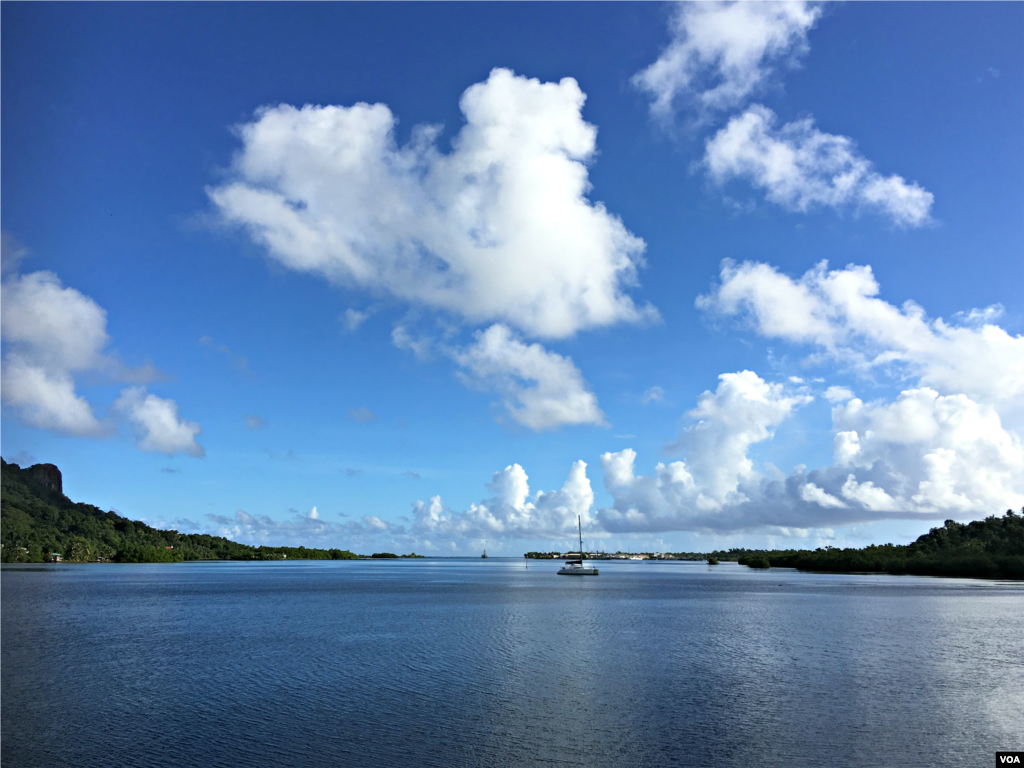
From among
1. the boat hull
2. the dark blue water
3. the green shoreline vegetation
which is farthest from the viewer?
the boat hull

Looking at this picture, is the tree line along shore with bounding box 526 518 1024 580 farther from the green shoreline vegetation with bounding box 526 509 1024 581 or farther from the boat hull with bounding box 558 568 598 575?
the boat hull with bounding box 558 568 598 575

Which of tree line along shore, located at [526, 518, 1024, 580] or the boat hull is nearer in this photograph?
tree line along shore, located at [526, 518, 1024, 580]

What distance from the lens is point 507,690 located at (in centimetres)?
3259

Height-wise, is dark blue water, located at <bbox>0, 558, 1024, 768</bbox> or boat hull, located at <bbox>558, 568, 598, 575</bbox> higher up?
dark blue water, located at <bbox>0, 558, 1024, 768</bbox>

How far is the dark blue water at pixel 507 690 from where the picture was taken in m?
23.5

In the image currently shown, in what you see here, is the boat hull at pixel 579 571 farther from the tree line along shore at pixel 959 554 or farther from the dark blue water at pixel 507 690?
the dark blue water at pixel 507 690

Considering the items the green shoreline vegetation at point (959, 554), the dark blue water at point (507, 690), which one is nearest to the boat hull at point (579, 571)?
the green shoreline vegetation at point (959, 554)

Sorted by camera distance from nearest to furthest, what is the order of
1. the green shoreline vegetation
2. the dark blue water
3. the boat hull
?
the dark blue water
the green shoreline vegetation
the boat hull

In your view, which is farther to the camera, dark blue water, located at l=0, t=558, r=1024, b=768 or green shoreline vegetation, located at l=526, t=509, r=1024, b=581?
green shoreline vegetation, located at l=526, t=509, r=1024, b=581

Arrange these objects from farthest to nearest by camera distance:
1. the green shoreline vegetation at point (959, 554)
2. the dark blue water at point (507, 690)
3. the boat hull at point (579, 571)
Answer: the boat hull at point (579, 571), the green shoreline vegetation at point (959, 554), the dark blue water at point (507, 690)

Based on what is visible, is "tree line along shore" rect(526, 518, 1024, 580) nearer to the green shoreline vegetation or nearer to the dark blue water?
the green shoreline vegetation

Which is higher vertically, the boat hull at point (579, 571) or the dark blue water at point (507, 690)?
the dark blue water at point (507, 690)

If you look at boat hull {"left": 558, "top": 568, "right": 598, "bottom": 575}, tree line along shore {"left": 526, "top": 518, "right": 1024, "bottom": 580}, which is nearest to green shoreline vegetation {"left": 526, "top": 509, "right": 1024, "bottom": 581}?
tree line along shore {"left": 526, "top": 518, "right": 1024, "bottom": 580}

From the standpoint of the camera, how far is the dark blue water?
77.2ft
